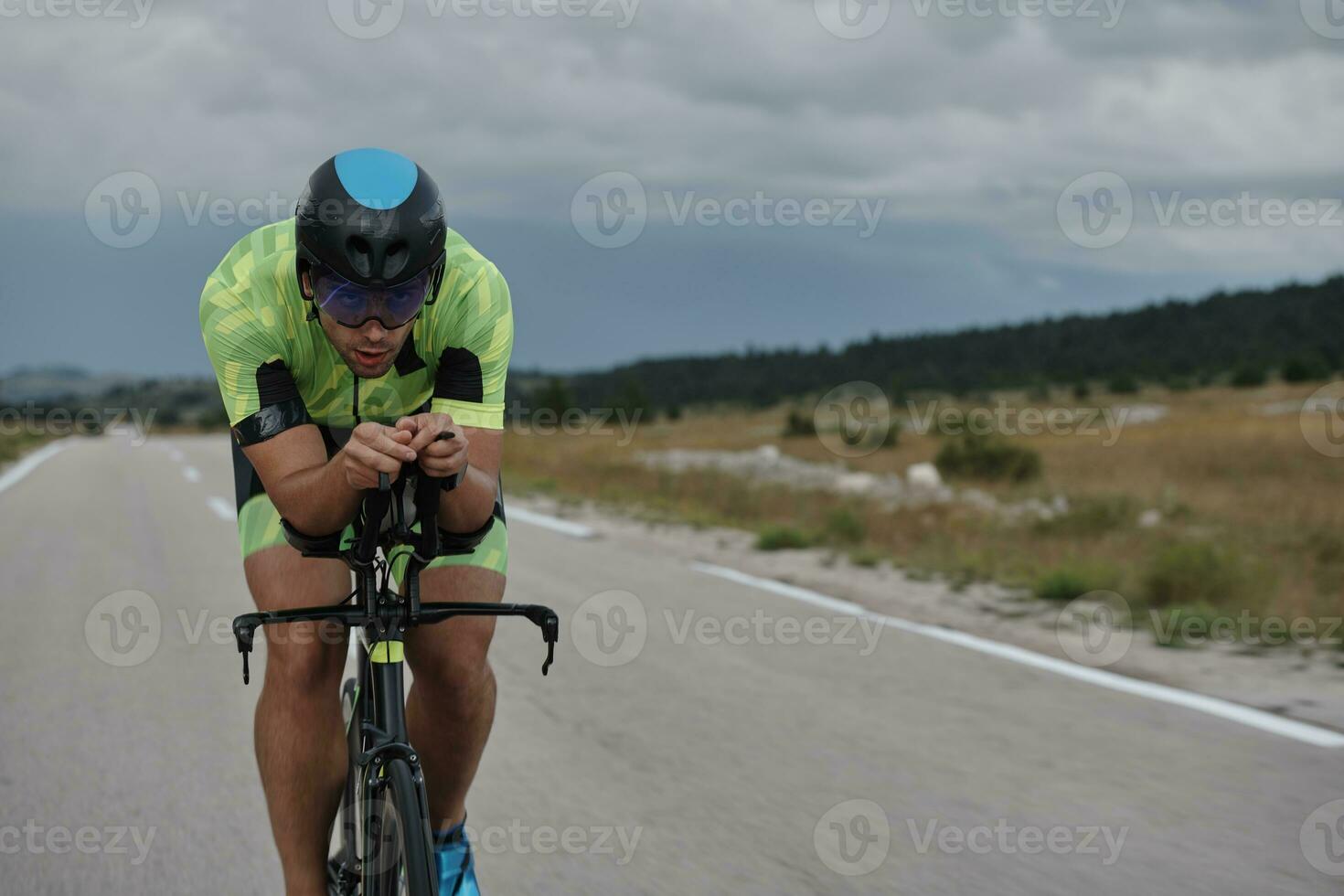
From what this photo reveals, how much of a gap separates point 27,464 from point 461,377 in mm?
24290

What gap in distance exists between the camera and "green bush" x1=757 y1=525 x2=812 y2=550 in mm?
10914

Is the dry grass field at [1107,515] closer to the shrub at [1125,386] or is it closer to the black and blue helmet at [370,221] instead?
the black and blue helmet at [370,221]

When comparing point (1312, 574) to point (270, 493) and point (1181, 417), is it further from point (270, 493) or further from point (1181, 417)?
point (1181, 417)

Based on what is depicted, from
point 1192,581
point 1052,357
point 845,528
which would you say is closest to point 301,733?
point 1192,581

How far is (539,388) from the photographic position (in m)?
68.9

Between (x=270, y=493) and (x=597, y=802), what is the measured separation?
83.7 inches

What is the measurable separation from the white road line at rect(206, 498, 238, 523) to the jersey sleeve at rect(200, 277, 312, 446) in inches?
428

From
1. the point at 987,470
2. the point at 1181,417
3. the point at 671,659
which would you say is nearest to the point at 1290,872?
the point at 671,659

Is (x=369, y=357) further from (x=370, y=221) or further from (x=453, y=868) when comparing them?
(x=453, y=868)

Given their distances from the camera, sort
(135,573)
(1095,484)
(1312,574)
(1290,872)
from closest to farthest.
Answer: (1290,872), (135,573), (1312,574), (1095,484)

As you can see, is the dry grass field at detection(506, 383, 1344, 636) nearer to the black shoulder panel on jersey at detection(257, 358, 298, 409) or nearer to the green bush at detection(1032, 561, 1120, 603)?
the green bush at detection(1032, 561, 1120, 603)

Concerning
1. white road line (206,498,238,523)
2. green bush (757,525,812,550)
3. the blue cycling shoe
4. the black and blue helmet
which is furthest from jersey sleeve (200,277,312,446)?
white road line (206,498,238,523)

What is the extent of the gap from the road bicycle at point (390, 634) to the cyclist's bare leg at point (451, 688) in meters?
0.18

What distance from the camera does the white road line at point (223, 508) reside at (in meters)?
13.1
